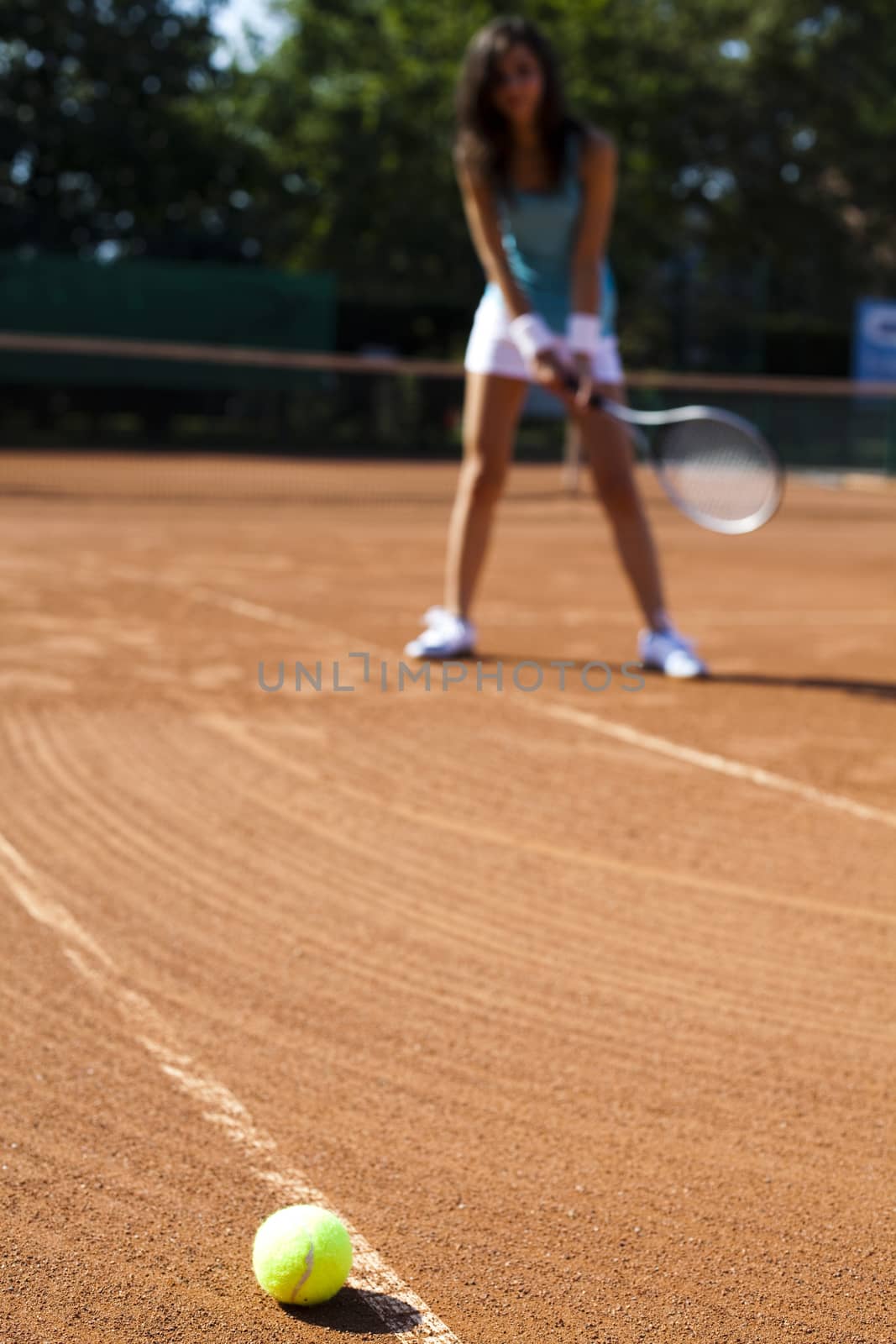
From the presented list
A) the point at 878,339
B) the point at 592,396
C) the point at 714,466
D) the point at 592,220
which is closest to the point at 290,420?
the point at 878,339

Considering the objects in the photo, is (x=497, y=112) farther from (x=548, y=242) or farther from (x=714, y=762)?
(x=714, y=762)

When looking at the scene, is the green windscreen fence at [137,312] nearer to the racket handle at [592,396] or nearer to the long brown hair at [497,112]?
the long brown hair at [497,112]

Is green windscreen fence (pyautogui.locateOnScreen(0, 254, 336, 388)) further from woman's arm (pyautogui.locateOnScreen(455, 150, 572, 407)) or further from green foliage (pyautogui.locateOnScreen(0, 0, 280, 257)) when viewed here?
woman's arm (pyautogui.locateOnScreen(455, 150, 572, 407))

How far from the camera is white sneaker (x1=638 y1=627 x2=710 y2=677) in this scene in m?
5.55

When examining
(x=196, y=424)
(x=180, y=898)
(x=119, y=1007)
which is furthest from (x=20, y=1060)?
(x=196, y=424)

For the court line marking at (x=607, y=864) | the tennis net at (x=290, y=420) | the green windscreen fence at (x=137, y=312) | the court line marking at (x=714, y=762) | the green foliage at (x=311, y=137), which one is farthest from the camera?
the green foliage at (x=311, y=137)

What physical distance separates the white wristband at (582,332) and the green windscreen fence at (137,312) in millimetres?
17392

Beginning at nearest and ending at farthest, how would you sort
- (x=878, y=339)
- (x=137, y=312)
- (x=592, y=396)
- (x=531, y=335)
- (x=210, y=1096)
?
(x=210, y=1096) → (x=531, y=335) → (x=592, y=396) → (x=137, y=312) → (x=878, y=339)

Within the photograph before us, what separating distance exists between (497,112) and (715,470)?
1.41 meters

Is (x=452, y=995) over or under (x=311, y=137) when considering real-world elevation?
A: under

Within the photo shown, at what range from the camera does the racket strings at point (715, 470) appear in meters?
5.58

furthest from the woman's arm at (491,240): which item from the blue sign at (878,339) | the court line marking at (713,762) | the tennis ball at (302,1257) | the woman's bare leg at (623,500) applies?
the blue sign at (878,339)

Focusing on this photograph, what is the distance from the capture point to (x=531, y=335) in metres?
5.19

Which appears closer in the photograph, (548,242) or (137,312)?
(548,242)
